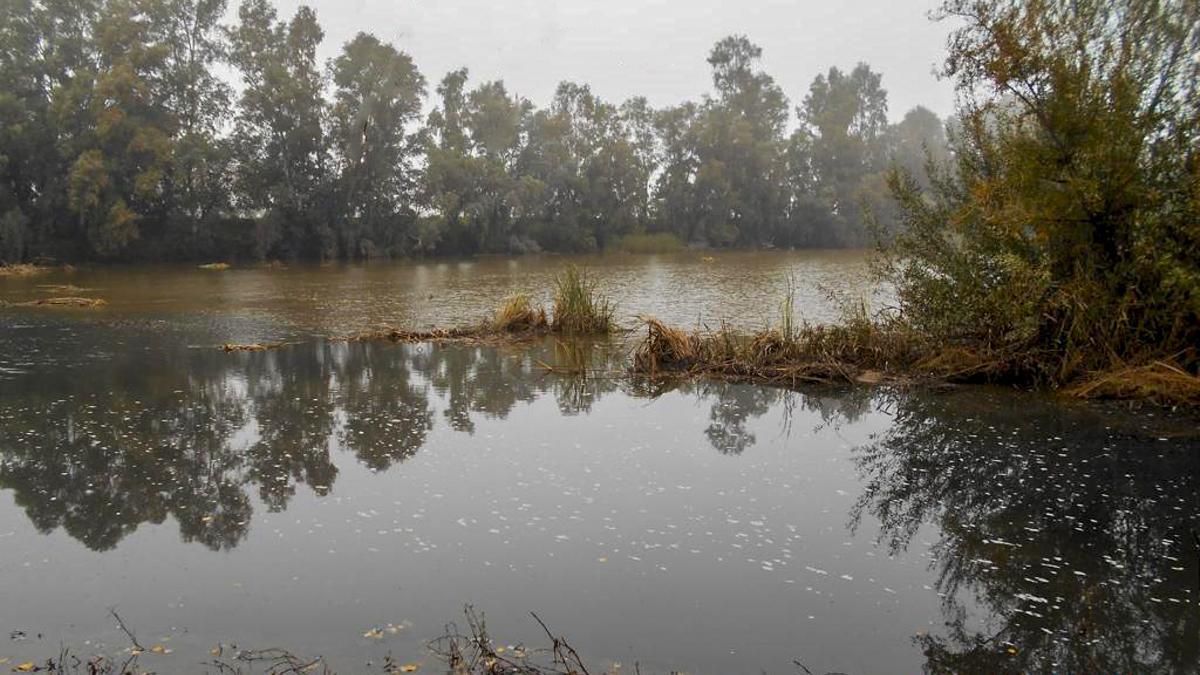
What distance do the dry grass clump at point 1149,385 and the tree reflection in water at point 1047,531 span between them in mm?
594

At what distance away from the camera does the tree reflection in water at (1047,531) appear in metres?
3.67

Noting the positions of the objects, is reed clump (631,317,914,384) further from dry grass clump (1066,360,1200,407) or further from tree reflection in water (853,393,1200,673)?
dry grass clump (1066,360,1200,407)

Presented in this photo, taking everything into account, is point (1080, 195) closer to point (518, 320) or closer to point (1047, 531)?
point (1047, 531)

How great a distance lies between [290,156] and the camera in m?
37.5

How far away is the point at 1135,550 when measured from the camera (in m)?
4.66

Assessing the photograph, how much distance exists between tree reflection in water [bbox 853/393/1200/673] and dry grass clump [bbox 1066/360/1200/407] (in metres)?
0.59

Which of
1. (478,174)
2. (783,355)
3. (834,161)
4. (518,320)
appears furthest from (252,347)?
(834,161)

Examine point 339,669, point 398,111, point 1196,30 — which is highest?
point 398,111

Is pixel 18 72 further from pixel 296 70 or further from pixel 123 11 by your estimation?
pixel 296 70

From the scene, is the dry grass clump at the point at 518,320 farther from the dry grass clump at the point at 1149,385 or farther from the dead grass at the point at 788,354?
the dry grass clump at the point at 1149,385

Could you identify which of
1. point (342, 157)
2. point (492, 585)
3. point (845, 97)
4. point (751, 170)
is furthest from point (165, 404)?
point (845, 97)

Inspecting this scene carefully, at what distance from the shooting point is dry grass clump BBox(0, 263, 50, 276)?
27672mm

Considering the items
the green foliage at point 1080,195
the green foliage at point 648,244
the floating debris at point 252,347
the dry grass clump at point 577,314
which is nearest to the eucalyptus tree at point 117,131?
the green foliage at point 648,244

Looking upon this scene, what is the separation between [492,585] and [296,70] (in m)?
38.1
